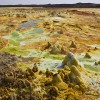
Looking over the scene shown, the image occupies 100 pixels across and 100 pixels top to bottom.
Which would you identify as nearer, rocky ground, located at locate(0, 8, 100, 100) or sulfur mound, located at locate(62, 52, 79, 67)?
rocky ground, located at locate(0, 8, 100, 100)

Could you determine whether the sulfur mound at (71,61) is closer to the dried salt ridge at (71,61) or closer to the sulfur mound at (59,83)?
the dried salt ridge at (71,61)

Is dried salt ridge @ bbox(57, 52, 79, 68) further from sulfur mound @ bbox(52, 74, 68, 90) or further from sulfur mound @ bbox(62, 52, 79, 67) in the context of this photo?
sulfur mound @ bbox(52, 74, 68, 90)

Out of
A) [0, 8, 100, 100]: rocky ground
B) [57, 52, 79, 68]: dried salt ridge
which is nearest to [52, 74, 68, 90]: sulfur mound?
[0, 8, 100, 100]: rocky ground

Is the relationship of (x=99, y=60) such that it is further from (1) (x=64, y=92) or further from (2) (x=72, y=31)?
(2) (x=72, y=31)

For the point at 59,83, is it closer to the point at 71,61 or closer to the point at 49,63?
the point at 71,61

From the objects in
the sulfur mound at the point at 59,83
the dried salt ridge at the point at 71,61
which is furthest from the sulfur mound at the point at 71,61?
the sulfur mound at the point at 59,83

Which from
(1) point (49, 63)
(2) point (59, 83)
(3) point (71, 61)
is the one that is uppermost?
(3) point (71, 61)

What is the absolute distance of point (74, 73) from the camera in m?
15.0

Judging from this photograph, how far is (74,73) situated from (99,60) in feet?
13.9

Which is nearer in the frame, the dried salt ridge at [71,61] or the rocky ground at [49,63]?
the rocky ground at [49,63]

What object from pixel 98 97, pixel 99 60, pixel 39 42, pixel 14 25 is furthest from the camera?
pixel 14 25

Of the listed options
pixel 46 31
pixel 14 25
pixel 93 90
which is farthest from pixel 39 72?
pixel 14 25

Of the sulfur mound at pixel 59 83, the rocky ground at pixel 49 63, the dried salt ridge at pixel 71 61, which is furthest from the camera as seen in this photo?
the dried salt ridge at pixel 71 61

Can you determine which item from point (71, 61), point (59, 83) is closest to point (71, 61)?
point (71, 61)
